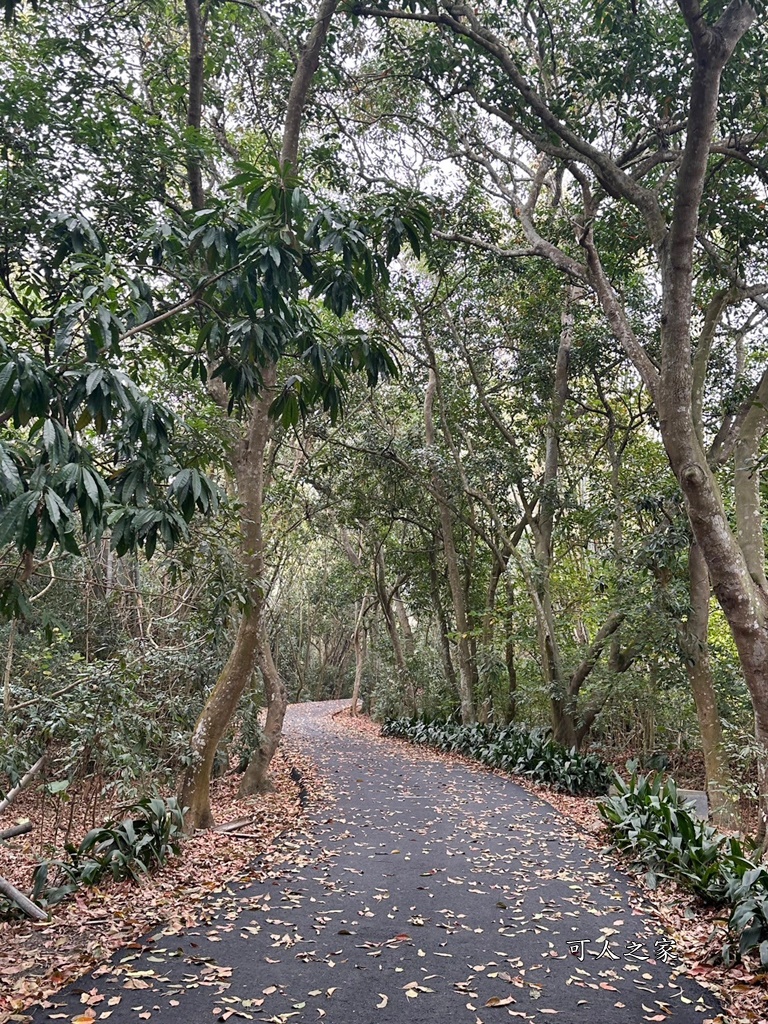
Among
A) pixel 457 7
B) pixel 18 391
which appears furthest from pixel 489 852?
pixel 457 7

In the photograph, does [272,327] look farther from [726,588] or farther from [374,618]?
[374,618]

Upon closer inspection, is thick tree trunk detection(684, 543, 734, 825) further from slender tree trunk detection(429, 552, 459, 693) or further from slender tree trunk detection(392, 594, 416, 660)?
slender tree trunk detection(392, 594, 416, 660)

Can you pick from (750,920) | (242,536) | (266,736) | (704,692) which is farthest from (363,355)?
(266,736)

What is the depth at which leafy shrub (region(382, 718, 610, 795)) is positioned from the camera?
9.58m

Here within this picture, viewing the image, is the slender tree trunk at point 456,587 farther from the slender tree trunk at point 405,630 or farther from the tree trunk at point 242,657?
the tree trunk at point 242,657

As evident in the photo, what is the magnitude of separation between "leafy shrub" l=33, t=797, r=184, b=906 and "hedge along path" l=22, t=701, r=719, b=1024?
695 millimetres

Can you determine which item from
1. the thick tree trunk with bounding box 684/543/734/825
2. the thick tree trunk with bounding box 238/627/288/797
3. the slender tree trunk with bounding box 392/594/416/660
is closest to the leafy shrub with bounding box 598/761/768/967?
the thick tree trunk with bounding box 684/543/734/825

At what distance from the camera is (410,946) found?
4266mm

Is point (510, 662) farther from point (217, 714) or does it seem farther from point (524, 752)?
point (217, 714)

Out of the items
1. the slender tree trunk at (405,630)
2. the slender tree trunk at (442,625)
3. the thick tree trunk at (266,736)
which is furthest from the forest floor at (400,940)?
the slender tree trunk at (405,630)

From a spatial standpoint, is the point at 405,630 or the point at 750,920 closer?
the point at 750,920

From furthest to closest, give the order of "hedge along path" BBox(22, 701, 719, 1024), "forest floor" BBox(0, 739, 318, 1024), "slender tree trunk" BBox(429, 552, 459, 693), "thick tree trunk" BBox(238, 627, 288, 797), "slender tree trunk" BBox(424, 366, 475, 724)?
1. "slender tree trunk" BBox(429, 552, 459, 693)
2. "slender tree trunk" BBox(424, 366, 475, 724)
3. "thick tree trunk" BBox(238, 627, 288, 797)
4. "forest floor" BBox(0, 739, 318, 1024)
5. "hedge along path" BBox(22, 701, 719, 1024)

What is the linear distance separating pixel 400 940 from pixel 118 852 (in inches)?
87.9

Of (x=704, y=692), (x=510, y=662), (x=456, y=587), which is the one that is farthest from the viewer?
(x=456, y=587)
